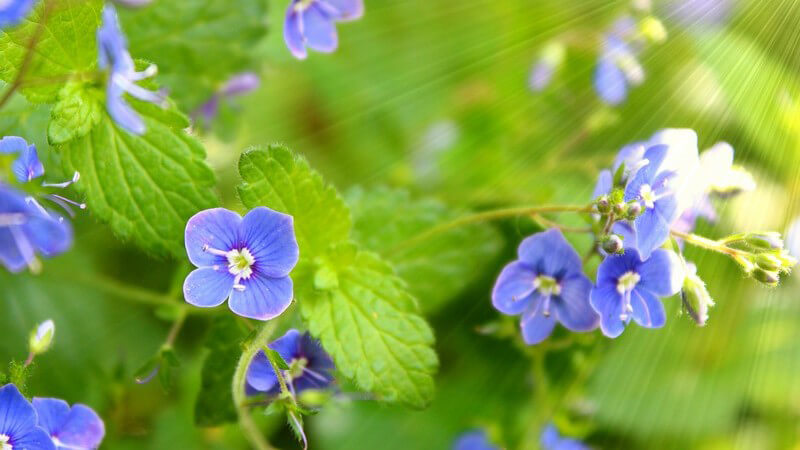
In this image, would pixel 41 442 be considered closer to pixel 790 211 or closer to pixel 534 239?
pixel 534 239

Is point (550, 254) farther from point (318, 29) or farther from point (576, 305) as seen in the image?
point (318, 29)

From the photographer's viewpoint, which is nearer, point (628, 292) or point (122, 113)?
point (122, 113)

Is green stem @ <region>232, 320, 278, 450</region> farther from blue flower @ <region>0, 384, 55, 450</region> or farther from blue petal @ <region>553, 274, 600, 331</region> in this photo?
blue petal @ <region>553, 274, 600, 331</region>

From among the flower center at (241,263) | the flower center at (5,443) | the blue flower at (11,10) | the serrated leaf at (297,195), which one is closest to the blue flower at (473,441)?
the serrated leaf at (297,195)

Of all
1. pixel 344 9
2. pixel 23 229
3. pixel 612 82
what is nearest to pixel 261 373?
pixel 23 229

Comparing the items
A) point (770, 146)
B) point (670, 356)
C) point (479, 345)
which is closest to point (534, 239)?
point (479, 345)

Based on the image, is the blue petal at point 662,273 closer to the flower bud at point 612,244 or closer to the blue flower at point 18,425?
the flower bud at point 612,244

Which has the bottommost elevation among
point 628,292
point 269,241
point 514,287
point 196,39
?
point 628,292
